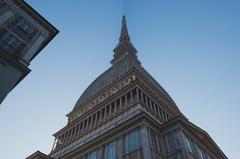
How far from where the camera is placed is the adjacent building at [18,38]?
688 inches

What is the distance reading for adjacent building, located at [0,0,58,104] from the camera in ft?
57.4

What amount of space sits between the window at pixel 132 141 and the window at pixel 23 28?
15381 mm

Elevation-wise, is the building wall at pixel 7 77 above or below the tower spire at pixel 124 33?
below

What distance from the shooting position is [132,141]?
76.7 ft

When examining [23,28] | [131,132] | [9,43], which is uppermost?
[23,28]

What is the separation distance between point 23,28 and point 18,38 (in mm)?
1529

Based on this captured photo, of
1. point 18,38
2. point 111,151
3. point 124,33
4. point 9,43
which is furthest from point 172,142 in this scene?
point 124,33

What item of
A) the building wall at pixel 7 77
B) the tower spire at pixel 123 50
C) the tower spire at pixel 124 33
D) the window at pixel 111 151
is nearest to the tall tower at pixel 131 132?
the window at pixel 111 151

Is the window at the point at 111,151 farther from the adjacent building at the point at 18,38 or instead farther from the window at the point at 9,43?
the window at the point at 9,43

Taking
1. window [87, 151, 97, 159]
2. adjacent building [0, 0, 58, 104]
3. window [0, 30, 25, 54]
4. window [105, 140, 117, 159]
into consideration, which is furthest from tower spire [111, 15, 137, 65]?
window [0, 30, 25, 54]

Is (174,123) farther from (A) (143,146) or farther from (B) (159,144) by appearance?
(A) (143,146)

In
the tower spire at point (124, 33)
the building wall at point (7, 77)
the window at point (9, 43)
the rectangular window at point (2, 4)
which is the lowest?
the building wall at point (7, 77)

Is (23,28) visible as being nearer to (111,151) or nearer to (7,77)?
(7,77)

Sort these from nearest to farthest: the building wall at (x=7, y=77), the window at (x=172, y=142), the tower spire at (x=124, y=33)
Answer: the building wall at (x=7, y=77) → the window at (x=172, y=142) → the tower spire at (x=124, y=33)
